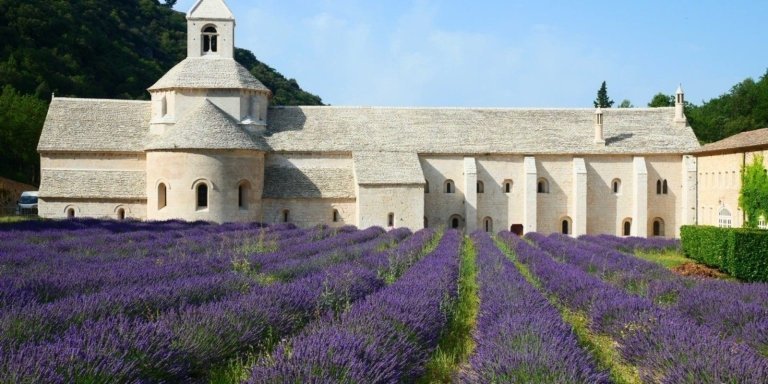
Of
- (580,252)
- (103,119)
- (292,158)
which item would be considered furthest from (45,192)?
(580,252)

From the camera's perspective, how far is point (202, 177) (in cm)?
3503

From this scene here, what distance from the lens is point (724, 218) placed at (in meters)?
36.8

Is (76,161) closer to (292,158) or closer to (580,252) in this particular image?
(292,158)

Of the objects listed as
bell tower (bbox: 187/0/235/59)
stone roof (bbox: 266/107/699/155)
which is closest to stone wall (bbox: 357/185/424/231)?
stone roof (bbox: 266/107/699/155)

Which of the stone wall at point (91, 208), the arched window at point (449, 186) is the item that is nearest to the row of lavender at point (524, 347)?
the arched window at point (449, 186)

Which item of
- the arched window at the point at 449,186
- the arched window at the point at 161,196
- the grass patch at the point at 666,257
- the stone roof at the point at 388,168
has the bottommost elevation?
the grass patch at the point at 666,257

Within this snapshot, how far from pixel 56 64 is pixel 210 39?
27.1 meters

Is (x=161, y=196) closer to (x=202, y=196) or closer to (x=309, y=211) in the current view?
(x=202, y=196)

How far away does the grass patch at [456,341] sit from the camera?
7688mm

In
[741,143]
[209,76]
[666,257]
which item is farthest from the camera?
[209,76]

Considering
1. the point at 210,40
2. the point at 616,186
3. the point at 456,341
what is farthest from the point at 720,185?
the point at 456,341

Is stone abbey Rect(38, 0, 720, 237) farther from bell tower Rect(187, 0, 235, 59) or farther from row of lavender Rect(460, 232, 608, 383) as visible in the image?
row of lavender Rect(460, 232, 608, 383)

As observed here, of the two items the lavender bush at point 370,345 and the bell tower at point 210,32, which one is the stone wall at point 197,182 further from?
the lavender bush at point 370,345

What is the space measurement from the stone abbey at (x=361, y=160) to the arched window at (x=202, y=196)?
0.22 ft
